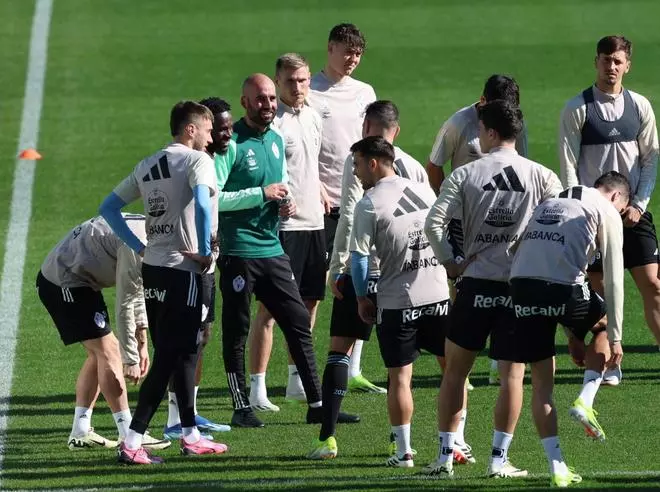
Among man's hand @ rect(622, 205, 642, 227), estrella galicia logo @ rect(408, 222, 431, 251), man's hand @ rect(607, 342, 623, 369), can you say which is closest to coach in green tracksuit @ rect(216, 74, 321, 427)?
estrella galicia logo @ rect(408, 222, 431, 251)

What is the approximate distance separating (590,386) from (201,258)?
223 cm

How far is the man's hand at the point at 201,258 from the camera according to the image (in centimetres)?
845

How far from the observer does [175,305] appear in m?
8.48

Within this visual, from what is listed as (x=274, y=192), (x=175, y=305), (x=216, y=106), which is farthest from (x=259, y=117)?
(x=175, y=305)

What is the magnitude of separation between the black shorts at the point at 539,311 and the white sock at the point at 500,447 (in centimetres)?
42

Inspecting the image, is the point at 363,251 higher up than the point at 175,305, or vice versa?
the point at 363,251

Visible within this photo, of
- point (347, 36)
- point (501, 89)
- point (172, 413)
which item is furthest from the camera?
point (347, 36)

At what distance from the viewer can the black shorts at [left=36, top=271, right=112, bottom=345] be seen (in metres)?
8.98

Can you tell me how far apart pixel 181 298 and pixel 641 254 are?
3494 mm

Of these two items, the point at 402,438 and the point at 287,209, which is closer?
the point at 402,438

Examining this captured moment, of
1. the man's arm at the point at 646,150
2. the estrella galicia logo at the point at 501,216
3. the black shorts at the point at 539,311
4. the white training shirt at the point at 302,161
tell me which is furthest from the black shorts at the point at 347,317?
the man's arm at the point at 646,150

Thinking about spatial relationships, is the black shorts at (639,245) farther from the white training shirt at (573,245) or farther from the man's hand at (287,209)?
the white training shirt at (573,245)

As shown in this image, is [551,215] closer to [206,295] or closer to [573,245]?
[573,245]

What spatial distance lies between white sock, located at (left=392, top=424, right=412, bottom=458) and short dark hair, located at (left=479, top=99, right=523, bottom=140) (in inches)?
65.1
